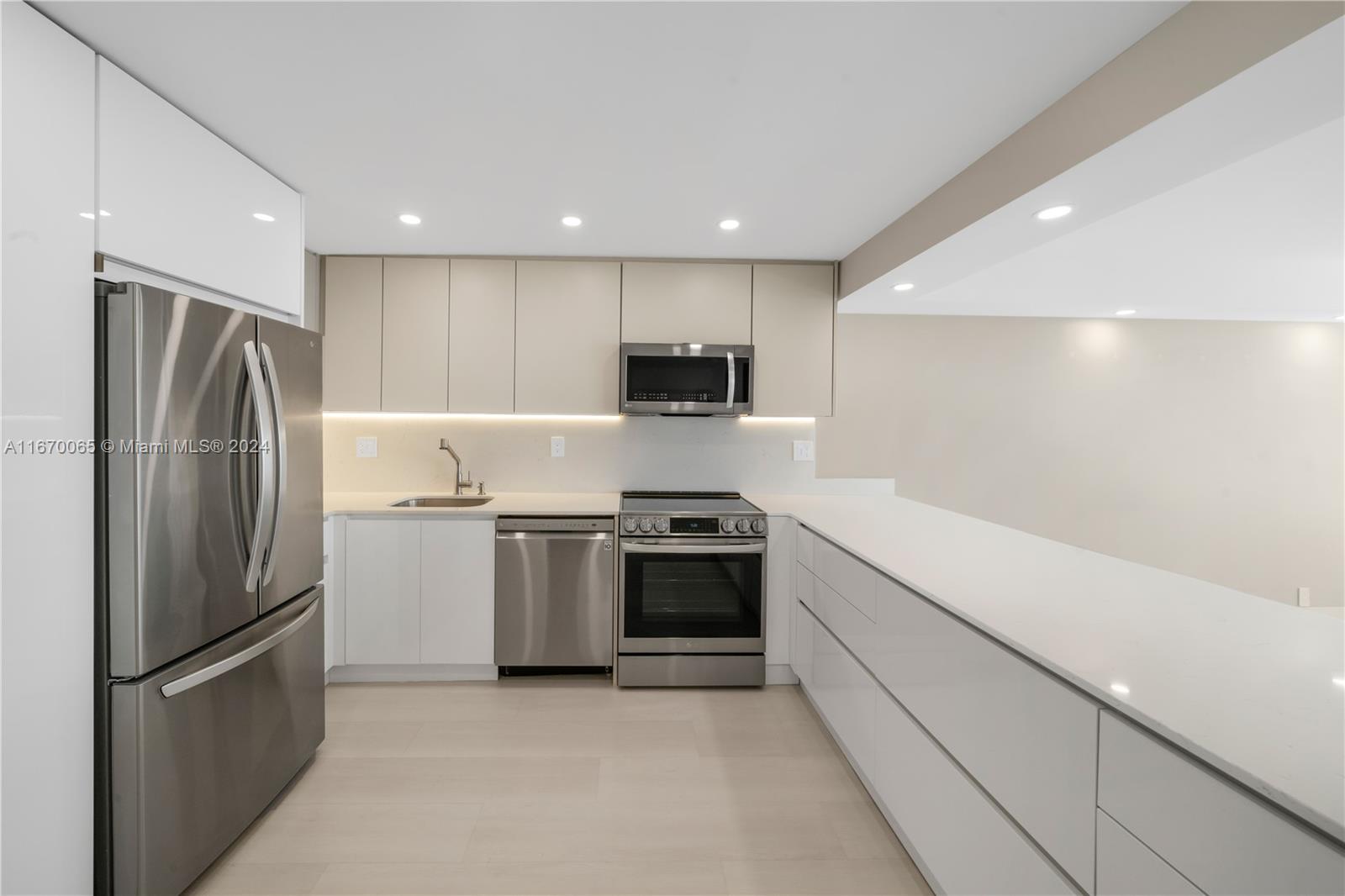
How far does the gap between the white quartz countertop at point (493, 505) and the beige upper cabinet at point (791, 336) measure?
107cm

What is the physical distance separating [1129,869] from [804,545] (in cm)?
193

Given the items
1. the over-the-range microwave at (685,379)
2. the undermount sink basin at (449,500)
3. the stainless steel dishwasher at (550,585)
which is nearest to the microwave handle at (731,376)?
the over-the-range microwave at (685,379)

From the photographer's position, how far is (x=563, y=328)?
11.1 ft

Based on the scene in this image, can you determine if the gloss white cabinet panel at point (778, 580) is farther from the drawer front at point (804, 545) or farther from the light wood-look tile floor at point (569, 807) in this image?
the light wood-look tile floor at point (569, 807)

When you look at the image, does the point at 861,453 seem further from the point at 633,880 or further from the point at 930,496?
the point at 633,880

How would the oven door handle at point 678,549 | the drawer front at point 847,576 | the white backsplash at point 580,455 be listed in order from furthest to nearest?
the white backsplash at point 580,455 → the oven door handle at point 678,549 → the drawer front at point 847,576

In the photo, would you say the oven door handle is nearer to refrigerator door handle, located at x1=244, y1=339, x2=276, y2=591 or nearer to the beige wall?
the beige wall

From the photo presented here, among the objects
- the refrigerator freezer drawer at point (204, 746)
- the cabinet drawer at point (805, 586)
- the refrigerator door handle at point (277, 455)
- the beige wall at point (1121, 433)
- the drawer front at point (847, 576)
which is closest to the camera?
the refrigerator freezer drawer at point (204, 746)

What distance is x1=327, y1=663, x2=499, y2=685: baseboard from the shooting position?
307 cm

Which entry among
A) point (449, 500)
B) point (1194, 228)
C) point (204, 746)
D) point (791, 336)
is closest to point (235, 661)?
point (204, 746)

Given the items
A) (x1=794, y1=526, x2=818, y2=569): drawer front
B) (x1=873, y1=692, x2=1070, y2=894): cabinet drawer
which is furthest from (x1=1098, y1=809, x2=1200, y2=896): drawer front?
(x1=794, y1=526, x2=818, y2=569): drawer front

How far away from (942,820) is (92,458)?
226cm

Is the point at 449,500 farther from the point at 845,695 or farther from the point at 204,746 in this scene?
the point at 845,695

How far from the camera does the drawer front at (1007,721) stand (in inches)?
41.6
